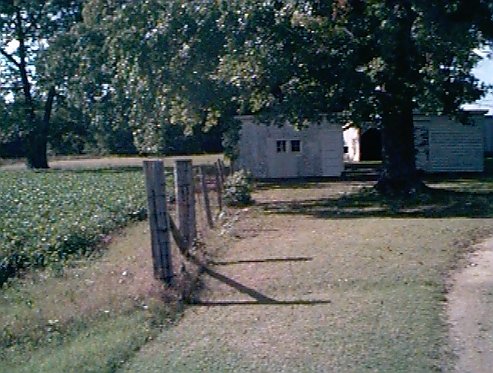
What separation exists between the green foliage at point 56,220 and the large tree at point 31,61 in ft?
94.6

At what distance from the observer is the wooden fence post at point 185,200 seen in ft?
47.3

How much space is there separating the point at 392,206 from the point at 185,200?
11.6 meters

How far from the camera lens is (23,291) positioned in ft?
42.4

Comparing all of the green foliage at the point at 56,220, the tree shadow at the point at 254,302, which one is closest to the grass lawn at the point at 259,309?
the tree shadow at the point at 254,302

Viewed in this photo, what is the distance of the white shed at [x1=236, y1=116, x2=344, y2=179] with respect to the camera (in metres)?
40.6

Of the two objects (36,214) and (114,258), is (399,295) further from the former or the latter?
(36,214)

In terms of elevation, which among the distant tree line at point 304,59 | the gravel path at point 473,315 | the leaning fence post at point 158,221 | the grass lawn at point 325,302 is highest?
the distant tree line at point 304,59

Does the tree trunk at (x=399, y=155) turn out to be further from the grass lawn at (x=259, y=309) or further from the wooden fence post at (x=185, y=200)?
the wooden fence post at (x=185, y=200)

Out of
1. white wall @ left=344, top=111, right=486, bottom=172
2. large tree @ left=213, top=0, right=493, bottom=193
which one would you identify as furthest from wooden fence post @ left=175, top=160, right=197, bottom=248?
white wall @ left=344, top=111, right=486, bottom=172

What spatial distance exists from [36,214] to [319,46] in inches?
337

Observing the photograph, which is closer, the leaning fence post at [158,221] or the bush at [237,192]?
the leaning fence post at [158,221]

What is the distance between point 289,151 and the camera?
41094 mm

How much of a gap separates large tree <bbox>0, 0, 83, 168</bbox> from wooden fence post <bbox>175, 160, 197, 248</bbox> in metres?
Answer: 43.1

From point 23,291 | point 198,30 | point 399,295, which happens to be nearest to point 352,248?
point 399,295
